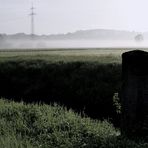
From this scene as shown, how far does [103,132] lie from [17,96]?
12048 millimetres

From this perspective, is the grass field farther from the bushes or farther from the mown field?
the bushes

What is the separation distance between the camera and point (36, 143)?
8.12 metres

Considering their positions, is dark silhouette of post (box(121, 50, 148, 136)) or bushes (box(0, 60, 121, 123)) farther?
bushes (box(0, 60, 121, 123))

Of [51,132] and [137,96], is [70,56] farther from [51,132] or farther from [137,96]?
[137,96]

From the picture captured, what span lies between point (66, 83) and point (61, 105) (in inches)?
75.8

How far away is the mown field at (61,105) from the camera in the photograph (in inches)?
330

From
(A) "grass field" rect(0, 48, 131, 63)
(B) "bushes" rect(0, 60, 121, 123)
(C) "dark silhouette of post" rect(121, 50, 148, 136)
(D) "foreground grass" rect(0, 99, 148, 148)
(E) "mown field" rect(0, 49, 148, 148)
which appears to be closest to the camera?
(D) "foreground grass" rect(0, 99, 148, 148)

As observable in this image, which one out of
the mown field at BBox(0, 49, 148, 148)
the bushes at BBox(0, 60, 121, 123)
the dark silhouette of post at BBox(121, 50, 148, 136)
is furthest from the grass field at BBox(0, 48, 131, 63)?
the dark silhouette of post at BBox(121, 50, 148, 136)

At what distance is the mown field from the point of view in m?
8.39

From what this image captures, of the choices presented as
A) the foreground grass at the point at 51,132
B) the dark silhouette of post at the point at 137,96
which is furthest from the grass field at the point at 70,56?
the dark silhouette of post at the point at 137,96

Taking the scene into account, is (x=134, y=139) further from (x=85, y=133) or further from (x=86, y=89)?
(x=86, y=89)

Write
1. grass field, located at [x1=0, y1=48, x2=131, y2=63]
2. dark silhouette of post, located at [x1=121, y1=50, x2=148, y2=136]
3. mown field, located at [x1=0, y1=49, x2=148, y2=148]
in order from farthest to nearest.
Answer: grass field, located at [x1=0, y1=48, x2=131, y2=63]
dark silhouette of post, located at [x1=121, y1=50, x2=148, y2=136]
mown field, located at [x1=0, y1=49, x2=148, y2=148]

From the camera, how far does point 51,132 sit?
9.12 metres

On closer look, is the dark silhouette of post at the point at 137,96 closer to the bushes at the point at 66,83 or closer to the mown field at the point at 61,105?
the mown field at the point at 61,105
